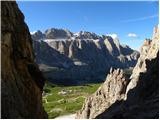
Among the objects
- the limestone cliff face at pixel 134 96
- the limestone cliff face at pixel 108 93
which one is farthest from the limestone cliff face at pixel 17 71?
the limestone cliff face at pixel 108 93

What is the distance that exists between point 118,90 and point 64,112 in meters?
78.1

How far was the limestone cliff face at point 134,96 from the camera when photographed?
148 ft

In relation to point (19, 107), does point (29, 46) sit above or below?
above

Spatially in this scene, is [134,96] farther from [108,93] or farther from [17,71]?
[108,93]

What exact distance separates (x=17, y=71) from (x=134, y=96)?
23.7 meters

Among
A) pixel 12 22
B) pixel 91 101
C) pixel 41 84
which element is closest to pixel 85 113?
pixel 91 101

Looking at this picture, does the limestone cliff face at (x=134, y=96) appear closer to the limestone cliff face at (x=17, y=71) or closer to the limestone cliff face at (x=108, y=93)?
the limestone cliff face at (x=108, y=93)

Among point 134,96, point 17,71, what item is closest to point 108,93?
point 134,96

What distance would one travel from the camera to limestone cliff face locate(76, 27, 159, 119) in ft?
148

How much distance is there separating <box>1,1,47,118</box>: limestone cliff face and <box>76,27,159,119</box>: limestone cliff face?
9.98m

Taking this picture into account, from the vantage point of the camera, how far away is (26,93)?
46.2m

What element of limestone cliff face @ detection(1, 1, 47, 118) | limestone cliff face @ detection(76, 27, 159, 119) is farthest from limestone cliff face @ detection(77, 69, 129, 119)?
limestone cliff face @ detection(1, 1, 47, 118)

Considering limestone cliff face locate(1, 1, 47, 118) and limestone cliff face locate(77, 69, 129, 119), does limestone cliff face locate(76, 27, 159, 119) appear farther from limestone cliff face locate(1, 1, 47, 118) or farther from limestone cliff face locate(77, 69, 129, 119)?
limestone cliff face locate(1, 1, 47, 118)

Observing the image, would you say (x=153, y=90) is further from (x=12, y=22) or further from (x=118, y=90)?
(x=118, y=90)
